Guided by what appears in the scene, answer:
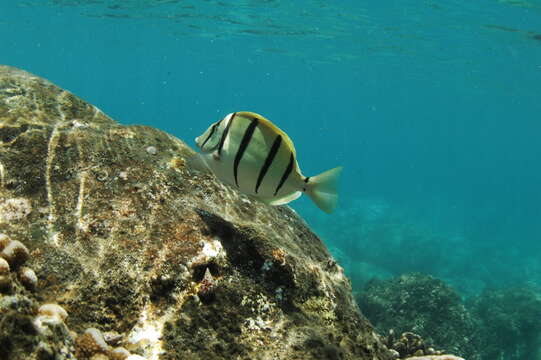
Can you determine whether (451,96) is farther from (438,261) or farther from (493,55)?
(438,261)

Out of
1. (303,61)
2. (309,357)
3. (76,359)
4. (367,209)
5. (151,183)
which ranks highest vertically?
(303,61)

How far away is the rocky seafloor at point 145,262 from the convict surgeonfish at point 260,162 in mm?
722

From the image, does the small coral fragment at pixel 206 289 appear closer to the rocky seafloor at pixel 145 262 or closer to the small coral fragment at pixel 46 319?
the rocky seafloor at pixel 145 262

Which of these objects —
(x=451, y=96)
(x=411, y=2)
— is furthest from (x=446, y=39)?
(x=451, y=96)

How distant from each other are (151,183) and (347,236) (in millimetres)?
23594

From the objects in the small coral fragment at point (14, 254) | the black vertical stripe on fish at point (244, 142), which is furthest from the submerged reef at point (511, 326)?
the small coral fragment at point (14, 254)

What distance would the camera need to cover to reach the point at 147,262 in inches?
102

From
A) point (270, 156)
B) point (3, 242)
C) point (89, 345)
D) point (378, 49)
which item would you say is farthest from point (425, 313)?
point (378, 49)

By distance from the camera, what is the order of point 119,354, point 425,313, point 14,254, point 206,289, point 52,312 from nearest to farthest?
point 52,312
point 119,354
point 14,254
point 206,289
point 425,313

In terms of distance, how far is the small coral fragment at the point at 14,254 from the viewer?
7.08 ft

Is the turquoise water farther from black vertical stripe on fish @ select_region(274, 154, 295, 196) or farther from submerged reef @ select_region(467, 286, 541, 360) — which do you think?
black vertical stripe on fish @ select_region(274, 154, 295, 196)

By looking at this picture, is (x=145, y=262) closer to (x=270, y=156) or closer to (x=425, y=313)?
(x=270, y=156)

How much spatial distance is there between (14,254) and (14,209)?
76 centimetres

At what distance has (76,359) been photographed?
6.01 feet
